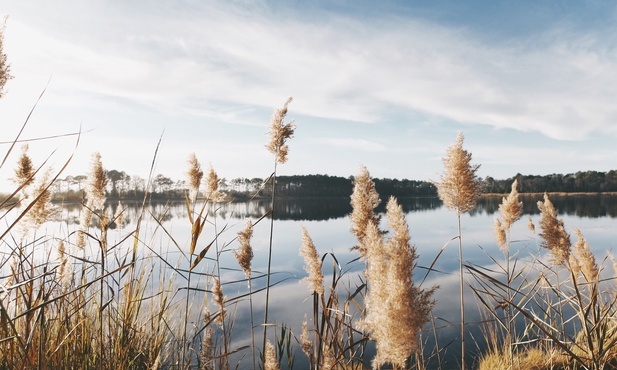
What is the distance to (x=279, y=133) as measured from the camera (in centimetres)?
311

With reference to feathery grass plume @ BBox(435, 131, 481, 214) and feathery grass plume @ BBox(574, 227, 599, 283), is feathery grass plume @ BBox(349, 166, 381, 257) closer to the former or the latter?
feathery grass plume @ BBox(435, 131, 481, 214)

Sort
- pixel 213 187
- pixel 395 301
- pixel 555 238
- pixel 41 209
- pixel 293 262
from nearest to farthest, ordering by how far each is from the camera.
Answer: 1. pixel 395 301
2. pixel 41 209
3. pixel 213 187
4. pixel 555 238
5. pixel 293 262

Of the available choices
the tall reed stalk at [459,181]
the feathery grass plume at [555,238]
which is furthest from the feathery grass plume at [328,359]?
the feathery grass plume at [555,238]

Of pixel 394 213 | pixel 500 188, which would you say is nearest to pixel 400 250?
pixel 394 213

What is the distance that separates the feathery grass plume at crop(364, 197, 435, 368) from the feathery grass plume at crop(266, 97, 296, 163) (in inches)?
45.5

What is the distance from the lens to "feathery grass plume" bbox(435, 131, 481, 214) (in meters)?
3.17

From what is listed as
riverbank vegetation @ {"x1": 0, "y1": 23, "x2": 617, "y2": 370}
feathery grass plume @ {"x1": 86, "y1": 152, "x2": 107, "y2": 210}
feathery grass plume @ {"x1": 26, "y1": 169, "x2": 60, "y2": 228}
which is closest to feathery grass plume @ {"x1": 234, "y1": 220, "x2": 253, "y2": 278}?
riverbank vegetation @ {"x1": 0, "y1": 23, "x2": 617, "y2": 370}

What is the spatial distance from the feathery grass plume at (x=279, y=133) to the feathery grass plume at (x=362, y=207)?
0.59 meters

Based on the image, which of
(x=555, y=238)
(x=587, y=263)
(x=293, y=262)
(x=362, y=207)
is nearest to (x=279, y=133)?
(x=362, y=207)

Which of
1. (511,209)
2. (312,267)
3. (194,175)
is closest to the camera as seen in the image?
(312,267)

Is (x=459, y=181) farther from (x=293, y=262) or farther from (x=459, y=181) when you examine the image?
(x=293, y=262)

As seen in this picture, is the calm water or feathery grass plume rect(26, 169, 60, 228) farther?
the calm water

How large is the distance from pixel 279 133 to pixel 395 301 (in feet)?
5.16

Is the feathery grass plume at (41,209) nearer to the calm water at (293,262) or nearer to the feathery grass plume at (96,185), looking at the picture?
the feathery grass plume at (96,185)
